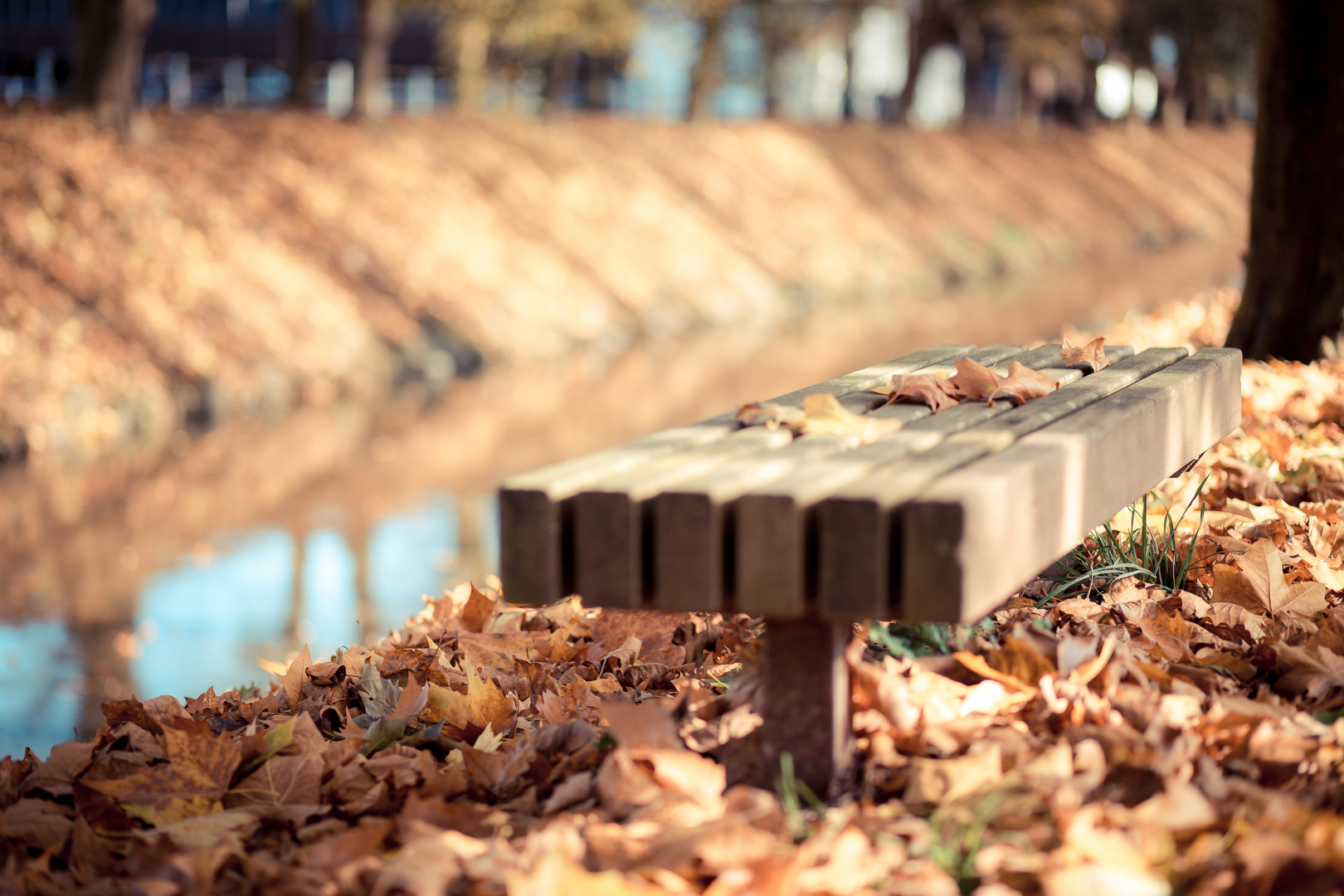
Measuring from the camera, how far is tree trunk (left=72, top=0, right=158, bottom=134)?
16.3 metres

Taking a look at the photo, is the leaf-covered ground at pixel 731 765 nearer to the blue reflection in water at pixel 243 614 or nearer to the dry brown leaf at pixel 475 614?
the dry brown leaf at pixel 475 614

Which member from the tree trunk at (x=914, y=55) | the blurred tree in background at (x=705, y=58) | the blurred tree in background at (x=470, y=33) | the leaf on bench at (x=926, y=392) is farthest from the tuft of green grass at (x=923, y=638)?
the tree trunk at (x=914, y=55)

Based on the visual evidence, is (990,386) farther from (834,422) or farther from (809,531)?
(809,531)

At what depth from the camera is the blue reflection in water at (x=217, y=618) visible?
6.32 meters

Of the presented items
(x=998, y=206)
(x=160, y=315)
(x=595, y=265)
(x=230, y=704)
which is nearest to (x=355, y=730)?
(x=230, y=704)

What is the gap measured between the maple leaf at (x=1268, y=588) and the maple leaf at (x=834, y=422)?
1.04 metres

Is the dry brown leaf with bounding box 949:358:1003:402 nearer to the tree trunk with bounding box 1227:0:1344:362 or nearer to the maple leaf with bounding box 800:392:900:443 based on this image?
the maple leaf with bounding box 800:392:900:443

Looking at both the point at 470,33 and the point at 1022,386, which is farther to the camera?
the point at 470,33

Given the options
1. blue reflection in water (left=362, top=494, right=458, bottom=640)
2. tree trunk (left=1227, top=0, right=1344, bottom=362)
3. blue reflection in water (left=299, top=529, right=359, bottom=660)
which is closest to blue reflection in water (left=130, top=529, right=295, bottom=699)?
blue reflection in water (left=299, top=529, right=359, bottom=660)

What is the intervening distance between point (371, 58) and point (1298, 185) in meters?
16.8

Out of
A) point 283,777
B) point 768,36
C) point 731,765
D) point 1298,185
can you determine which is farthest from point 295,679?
point 768,36

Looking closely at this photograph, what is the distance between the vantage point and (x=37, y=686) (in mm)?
6148

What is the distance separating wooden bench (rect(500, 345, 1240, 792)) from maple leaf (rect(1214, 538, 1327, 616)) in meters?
0.73

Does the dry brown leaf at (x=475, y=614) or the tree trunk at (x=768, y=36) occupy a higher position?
the tree trunk at (x=768, y=36)
